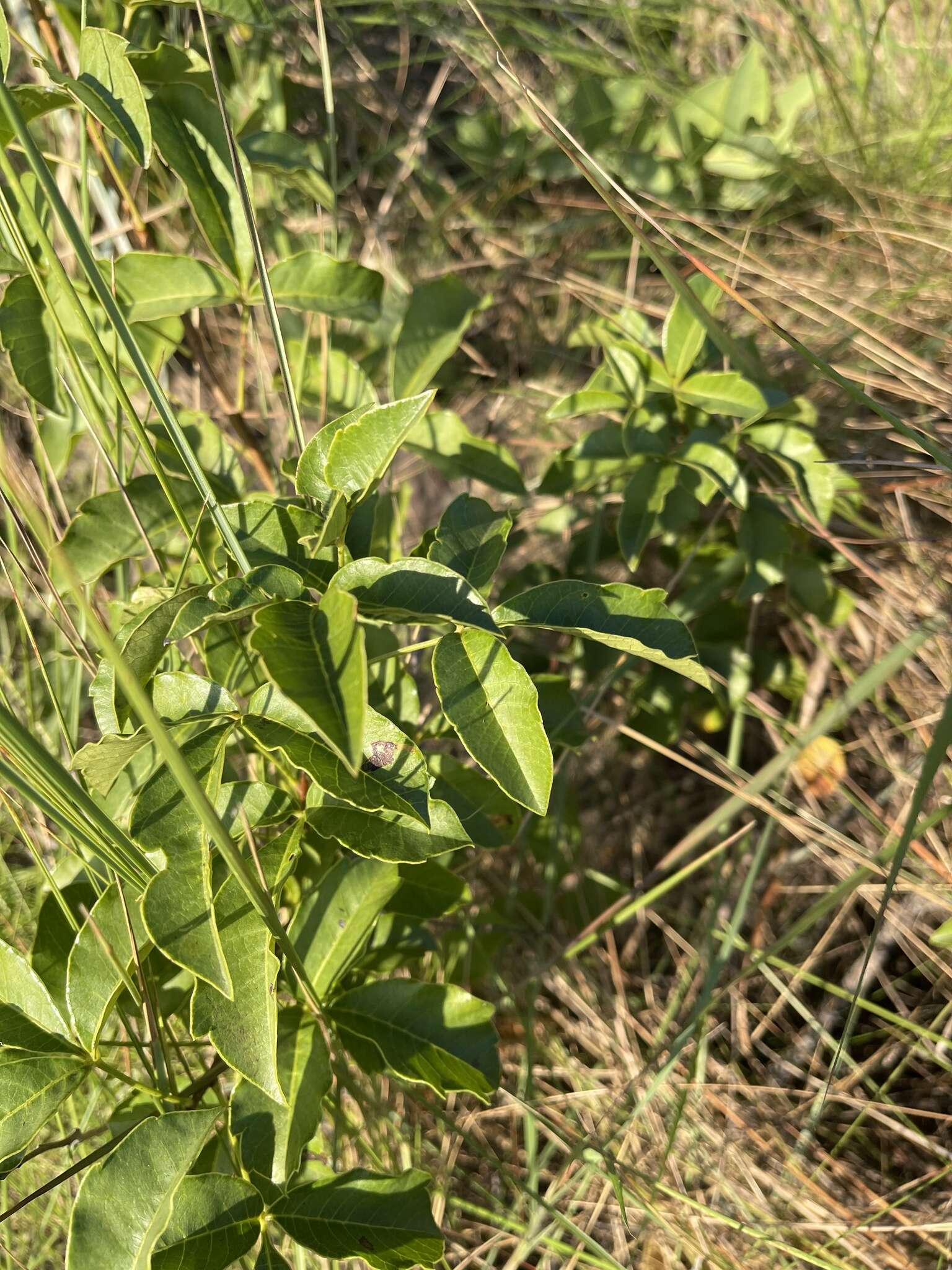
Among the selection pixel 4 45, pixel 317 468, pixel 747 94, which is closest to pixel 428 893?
pixel 317 468

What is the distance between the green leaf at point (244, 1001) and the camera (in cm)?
80

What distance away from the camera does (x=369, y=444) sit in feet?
2.77

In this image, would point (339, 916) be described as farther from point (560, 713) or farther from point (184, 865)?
point (560, 713)

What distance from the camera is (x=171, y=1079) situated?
3.05 feet

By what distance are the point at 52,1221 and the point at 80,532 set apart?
0.95 m

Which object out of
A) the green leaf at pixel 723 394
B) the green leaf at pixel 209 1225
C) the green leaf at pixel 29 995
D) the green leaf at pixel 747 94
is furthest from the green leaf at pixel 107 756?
the green leaf at pixel 747 94

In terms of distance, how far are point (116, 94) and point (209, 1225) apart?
1044 mm

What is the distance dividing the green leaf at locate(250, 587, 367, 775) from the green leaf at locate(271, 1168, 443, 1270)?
0.49 m

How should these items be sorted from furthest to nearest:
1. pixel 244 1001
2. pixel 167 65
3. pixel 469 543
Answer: pixel 167 65
pixel 469 543
pixel 244 1001

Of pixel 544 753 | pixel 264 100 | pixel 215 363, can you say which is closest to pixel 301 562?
pixel 544 753

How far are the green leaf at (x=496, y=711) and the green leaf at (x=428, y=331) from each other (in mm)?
560

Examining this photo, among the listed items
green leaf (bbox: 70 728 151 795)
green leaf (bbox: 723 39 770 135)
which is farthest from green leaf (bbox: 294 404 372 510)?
green leaf (bbox: 723 39 770 135)

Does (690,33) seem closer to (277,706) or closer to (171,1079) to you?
(277,706)

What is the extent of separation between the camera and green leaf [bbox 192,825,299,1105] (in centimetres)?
80
